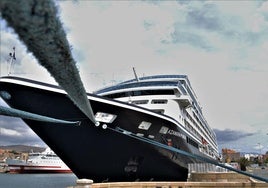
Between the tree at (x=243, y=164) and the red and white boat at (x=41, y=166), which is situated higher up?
the tree at (x=243, y=164)

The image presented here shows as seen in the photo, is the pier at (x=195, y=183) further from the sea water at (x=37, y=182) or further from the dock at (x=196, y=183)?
the sea water at (x=37, y=182)

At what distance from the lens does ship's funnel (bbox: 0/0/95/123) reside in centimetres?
135

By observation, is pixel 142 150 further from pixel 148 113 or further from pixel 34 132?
pixel 34 132

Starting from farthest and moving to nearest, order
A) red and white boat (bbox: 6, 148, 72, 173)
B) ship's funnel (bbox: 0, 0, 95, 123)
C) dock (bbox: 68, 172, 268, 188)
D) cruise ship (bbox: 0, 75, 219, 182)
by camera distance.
→ red and white boat (bbox: 6, 148, 72, 173) → cruise ship (bbox: 0, 75, 219, 182) → dock (bbox: 68, 172, 268, 188) → ship's funnel (bbox: 0, 0, 95, 123)

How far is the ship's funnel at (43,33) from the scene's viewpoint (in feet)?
4.42

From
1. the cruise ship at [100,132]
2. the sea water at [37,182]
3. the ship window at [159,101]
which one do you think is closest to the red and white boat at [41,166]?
the sea water at [37,182]

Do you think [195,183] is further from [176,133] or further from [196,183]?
[176,133]

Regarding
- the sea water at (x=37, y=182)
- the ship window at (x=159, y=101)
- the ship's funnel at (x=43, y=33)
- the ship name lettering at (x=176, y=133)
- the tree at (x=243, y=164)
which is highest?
the ship window at (x=159, y=101)

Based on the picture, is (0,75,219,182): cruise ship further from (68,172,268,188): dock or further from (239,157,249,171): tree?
(239,157,249,171): tree

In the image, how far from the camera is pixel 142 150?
15.2 m

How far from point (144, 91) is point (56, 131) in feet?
29.0

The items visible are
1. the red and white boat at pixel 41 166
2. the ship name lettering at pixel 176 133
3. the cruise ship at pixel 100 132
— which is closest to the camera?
the cruise ship at pixel 100 132

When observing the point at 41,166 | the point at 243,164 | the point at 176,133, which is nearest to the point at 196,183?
the point at 176,133

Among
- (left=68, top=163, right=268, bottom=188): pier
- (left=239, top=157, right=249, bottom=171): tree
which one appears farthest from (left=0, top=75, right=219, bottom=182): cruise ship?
(left=239, top=157, right=249, bottom=171): tree
